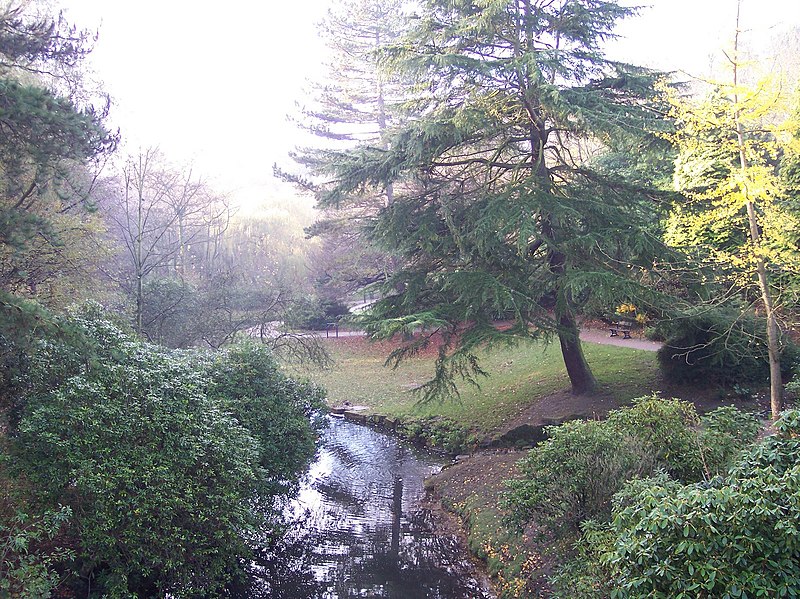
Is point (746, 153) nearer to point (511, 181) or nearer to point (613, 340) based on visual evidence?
point (511, 181)

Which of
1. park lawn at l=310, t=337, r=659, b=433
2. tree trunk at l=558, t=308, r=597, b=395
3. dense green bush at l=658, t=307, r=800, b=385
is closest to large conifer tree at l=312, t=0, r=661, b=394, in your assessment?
tree trunk at l=558, t=308, r=597, b=395

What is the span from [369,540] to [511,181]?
305 inches

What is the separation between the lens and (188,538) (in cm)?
612

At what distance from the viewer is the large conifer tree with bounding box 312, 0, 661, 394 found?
33.6 ft

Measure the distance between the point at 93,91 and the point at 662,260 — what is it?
588 inches

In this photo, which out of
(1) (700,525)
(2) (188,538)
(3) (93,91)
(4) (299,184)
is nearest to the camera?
(1) (700,525)

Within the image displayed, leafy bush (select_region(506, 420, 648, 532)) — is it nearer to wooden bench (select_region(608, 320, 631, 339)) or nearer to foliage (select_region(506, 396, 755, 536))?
foliage (select_region(506, 396, 755, 536))

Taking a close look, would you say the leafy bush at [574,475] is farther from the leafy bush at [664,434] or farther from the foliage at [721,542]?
the foliage at [721,542]

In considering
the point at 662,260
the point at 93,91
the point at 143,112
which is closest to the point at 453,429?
the point at 662,260

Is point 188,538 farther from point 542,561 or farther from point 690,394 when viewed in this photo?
point 690,394

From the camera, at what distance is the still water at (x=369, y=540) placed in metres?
7.54

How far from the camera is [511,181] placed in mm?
12164

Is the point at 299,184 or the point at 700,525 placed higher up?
the point at 299,184

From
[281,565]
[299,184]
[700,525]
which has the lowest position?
[281,565]
